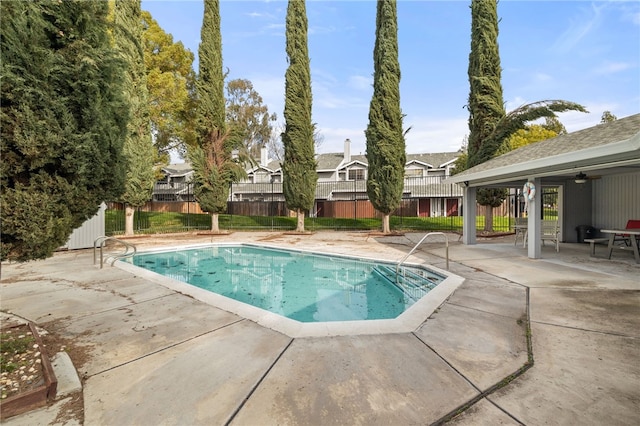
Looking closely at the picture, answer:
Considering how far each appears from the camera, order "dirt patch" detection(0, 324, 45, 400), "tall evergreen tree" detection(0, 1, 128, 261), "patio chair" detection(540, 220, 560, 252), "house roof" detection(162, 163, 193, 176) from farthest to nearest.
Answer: "house roof" detection(162, 163, 193, 176), "patio chair" detection(540, 220, 560, 252), "tall evergreen tree" detection(0, 1, 128, 261), "dirt patch" detection(0, 324, 45, 400)

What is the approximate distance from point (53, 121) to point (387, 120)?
1496 cm

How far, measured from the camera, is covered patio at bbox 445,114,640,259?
22.2 ft

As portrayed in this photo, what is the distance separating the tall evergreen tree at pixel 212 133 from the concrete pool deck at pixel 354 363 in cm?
1142

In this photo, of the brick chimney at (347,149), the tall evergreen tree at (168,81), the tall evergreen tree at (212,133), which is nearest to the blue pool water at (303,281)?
the tall evergreen tree at (212,133)

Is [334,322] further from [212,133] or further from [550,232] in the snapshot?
[212,133]

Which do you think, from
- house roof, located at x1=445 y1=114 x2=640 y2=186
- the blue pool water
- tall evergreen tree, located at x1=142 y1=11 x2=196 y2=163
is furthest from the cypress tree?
tall evergreen tree, located at x1=142 y1=11 x2=196 y2=163

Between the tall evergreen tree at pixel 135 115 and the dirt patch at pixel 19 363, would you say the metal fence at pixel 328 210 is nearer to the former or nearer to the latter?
the tall evergreen tree at pixel 135 115

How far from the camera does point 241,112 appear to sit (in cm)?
3744

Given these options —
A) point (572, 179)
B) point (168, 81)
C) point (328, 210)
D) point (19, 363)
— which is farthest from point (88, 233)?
point (328, 210)

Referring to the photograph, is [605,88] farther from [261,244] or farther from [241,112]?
[241,112]

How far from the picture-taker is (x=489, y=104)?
14.5m

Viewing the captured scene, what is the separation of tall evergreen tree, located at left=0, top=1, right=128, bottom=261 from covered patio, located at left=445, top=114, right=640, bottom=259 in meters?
8.08

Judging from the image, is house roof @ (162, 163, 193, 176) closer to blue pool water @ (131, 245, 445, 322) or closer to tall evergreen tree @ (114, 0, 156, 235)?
tall evergreen tree @ (114, 0, 156, 235)

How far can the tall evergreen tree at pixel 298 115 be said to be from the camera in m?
16.5
